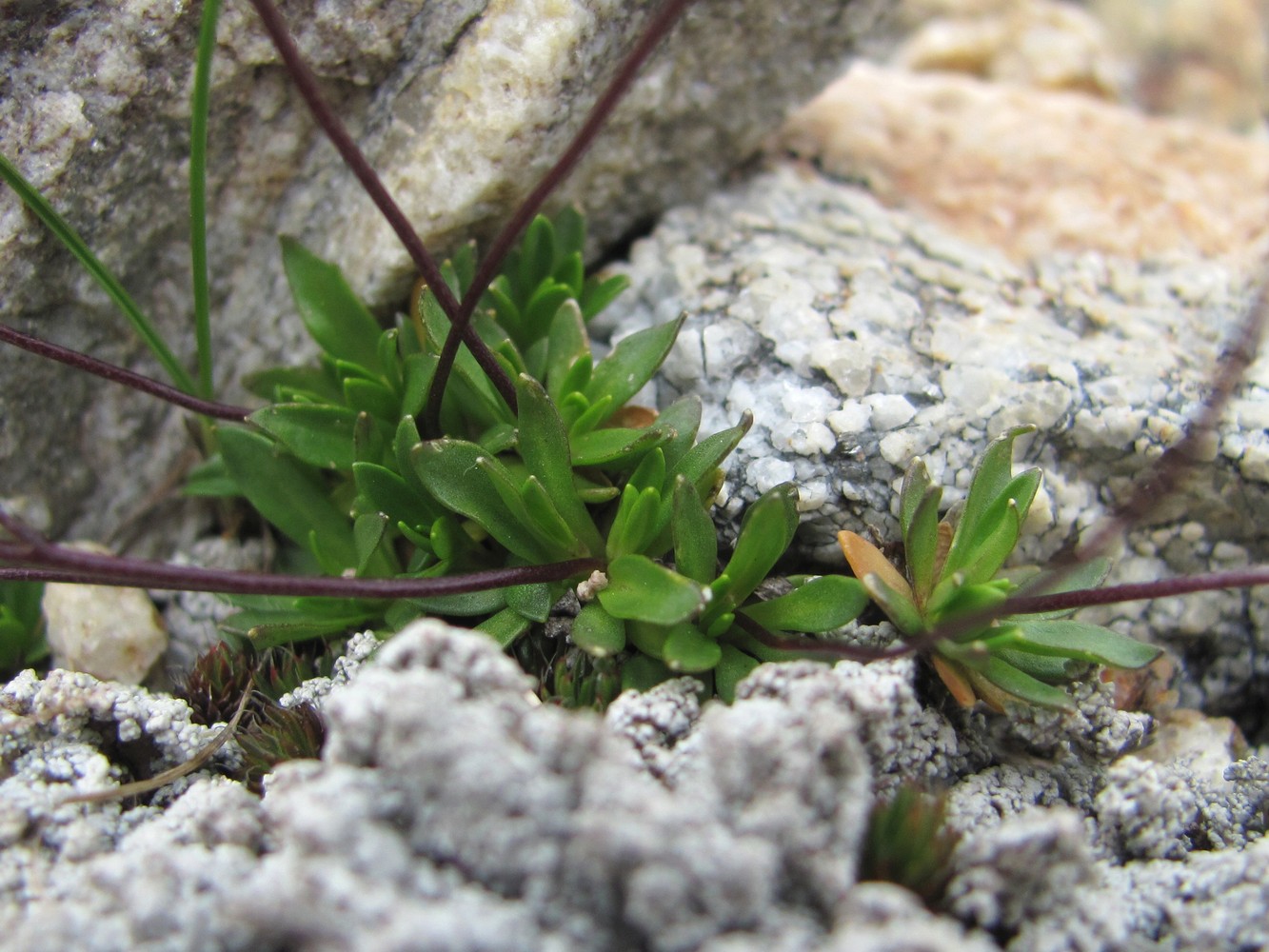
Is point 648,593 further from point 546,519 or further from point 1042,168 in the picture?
point 1042,168

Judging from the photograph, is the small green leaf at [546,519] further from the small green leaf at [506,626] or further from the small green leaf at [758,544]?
the small green leaf at [758,544]

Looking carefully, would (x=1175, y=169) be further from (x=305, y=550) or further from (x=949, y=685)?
(x=305, y=550)

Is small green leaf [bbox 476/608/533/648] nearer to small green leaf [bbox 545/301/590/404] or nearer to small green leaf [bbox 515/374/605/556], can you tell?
small green leaf [bbox 515/374/605/556]

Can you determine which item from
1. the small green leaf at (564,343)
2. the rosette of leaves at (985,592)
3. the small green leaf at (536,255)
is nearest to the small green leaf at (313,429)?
the small green leaf at (564,343)

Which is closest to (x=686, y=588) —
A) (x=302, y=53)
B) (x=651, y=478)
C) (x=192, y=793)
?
(x=651, y=478)

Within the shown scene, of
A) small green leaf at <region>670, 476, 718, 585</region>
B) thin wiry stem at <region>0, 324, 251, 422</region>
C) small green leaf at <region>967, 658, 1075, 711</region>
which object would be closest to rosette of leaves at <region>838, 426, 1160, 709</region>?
small green leaf at <region>967, 658, 1075, 711</region>

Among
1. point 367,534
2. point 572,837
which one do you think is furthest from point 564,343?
point 572,837
